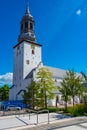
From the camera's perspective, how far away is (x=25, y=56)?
44031 mm

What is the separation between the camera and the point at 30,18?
4591 cm

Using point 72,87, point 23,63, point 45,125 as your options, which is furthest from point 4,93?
point 45,125

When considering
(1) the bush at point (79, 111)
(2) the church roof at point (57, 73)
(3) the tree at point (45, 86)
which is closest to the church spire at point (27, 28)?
(2) the church roof at point (57, 73)

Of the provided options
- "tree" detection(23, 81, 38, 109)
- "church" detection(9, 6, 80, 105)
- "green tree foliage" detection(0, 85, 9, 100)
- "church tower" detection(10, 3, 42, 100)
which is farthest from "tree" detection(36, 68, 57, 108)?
"green tree foliage" detection(0, 85, 9, 100)

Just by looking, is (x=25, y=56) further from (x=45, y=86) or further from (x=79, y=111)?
(x=79, y=111)

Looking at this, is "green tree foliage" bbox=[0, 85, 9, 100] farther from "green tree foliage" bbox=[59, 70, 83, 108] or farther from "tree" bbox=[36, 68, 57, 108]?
"green tree foliage" bbox=[59, 70, 83, 108]

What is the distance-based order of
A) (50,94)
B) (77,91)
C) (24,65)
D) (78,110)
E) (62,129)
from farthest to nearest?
(24,65), (50,94), (77,91), (78,110), (62,129)

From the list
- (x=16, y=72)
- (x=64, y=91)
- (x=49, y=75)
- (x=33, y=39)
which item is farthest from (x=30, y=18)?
(x=64, y=91)

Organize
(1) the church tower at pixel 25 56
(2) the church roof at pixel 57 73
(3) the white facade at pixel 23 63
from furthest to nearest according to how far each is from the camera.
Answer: (2) the church roof at pixel 57 73, (1) the church tower at pixel 25 56, (3) the white facade at pixel 23 63

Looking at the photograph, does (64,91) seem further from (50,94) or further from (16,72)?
(16,72)

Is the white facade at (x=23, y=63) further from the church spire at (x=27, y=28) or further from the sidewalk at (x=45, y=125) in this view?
the sidewalk at (x=45, y=125)

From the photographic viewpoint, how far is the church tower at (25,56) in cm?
4325

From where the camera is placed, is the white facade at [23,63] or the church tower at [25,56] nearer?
the white facade at [23,63]

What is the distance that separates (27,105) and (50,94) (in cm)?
447
